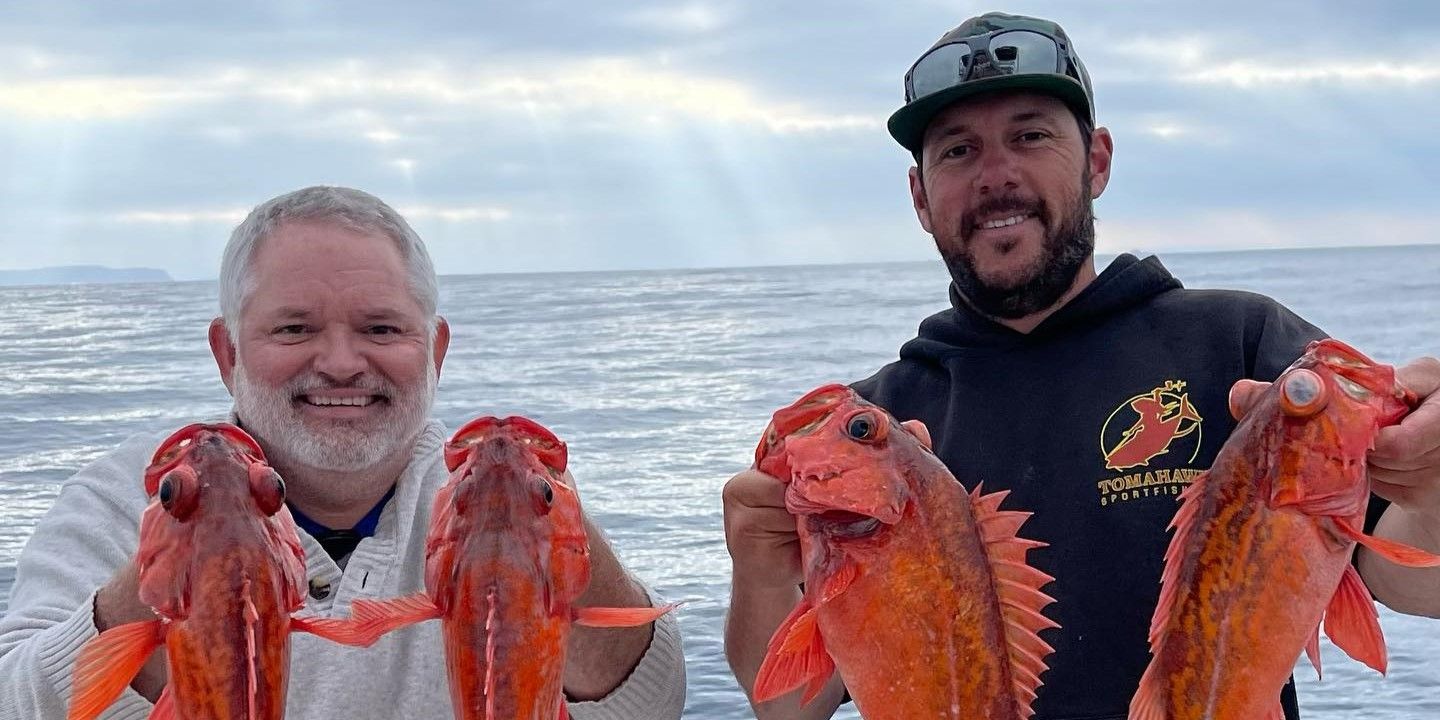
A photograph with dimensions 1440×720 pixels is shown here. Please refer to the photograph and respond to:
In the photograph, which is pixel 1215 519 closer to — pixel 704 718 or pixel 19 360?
pixel 704 718

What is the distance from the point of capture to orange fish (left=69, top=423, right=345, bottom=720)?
283cm

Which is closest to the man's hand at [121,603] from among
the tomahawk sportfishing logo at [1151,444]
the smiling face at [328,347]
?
the smiling face at [328,347]

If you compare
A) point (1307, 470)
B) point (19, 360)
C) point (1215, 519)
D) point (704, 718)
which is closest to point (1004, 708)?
point (1215, 519)

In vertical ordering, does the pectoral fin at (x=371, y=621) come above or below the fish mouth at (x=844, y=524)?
below

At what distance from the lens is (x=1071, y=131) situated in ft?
15.6

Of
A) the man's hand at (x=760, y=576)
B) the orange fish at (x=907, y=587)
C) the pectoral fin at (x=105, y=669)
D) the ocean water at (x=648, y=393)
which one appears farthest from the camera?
the ocean water at (x=648, y=393)

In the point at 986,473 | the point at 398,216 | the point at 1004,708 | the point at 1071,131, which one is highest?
the point at 1071,131

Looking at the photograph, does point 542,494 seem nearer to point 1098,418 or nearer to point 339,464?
point 339,464

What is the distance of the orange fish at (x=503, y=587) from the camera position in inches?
114

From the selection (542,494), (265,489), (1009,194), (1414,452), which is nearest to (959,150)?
(1009,194)

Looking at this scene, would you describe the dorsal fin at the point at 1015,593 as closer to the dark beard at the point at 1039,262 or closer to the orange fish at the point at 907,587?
the orange fish at the point at 907,587

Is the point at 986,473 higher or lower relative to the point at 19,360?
higher

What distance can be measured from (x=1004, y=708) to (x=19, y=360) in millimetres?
40307

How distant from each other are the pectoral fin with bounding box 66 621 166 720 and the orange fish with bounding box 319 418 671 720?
491 millimetres
